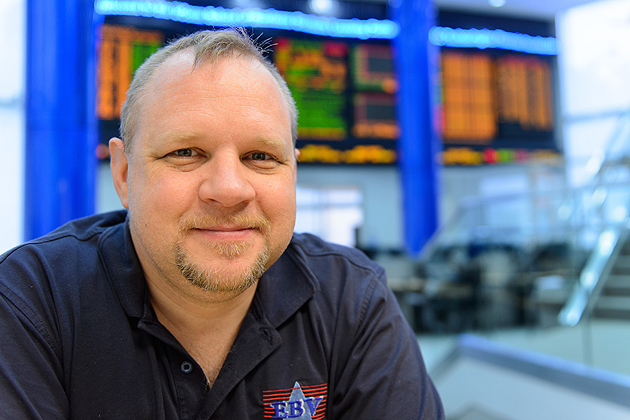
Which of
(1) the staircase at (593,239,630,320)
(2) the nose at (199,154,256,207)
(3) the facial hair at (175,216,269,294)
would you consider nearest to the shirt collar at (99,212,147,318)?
(3) the facial hair at (175,216,269,294)

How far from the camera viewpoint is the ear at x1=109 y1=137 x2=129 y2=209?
3.17 feet

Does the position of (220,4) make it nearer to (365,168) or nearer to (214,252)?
(365,168)

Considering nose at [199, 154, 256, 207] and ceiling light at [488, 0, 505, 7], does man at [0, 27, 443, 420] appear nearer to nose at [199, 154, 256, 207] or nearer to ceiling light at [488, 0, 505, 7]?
nose at [199, 154, 256, 207]

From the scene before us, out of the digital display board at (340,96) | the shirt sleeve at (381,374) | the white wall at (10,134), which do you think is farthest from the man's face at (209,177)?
the digital display board at (340,96)

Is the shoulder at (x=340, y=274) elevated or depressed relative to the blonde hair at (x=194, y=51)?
depressed

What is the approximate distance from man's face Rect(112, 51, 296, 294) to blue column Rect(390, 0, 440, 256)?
16.8 ft

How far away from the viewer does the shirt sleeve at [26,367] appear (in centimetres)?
73

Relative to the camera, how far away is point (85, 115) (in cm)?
236

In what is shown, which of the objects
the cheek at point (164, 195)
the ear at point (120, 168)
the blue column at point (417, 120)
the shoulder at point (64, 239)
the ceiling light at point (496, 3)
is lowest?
the shoulder at point (64, 239)

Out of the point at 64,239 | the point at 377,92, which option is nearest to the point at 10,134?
the point at 64,239

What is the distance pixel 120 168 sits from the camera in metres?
0.97

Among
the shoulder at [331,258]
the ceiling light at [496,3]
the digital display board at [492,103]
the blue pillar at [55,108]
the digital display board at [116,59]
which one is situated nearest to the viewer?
the shoulder at [331,258]

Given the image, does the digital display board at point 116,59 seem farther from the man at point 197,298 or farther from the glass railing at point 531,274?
the man at point 197,298

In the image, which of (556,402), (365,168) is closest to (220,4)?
(365,168)
